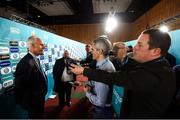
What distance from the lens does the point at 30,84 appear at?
2.22 m

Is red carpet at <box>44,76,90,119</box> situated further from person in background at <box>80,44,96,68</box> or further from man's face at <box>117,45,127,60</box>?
man's face at <box>117,45,127,60</box>

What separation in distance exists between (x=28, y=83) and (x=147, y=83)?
1.70 m

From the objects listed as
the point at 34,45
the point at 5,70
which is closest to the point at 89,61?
the point at 34,45

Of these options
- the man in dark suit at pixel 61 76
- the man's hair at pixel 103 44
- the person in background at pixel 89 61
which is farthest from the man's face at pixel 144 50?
the man in dark suit at pixel 61 76

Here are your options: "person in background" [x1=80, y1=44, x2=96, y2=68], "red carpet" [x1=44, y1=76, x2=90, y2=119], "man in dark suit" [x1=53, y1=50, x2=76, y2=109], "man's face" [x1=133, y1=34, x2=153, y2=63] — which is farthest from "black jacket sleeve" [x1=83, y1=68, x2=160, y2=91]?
"red carpet" [x1=44, y1=76, x2=90, y2=119]

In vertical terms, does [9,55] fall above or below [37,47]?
below

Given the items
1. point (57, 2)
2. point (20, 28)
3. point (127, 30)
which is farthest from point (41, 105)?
point (127, 30)

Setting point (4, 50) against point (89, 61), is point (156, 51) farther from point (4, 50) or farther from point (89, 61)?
point (89, 61)

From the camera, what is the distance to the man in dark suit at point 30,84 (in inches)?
84.7

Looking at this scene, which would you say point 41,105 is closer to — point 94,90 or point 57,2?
point 94,90

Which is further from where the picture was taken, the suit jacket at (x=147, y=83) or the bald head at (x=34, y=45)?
the bald head at (x=34, y=45)

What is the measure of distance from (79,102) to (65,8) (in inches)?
269

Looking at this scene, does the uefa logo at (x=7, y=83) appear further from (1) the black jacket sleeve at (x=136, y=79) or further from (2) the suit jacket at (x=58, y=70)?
(1) the black jacket sleeve at (x=136, y=79)

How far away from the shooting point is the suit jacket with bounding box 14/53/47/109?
2145mm
